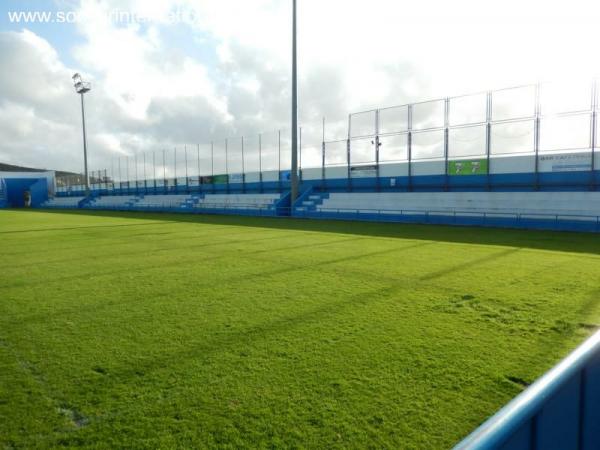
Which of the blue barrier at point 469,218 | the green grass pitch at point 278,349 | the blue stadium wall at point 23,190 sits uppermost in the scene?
the blue stadium wall at point 23,190

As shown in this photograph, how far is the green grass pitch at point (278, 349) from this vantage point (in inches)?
91.6

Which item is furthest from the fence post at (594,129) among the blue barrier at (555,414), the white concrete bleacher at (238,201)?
the blue barrier at (555,414)

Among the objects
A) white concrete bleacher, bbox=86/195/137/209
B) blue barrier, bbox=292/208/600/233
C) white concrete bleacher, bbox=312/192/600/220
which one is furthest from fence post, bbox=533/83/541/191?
white concrete bleacher, bbox=86/195/137/209

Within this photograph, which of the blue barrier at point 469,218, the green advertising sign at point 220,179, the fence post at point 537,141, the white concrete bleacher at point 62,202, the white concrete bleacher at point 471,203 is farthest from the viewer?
the white concrete bleacher at point 62,202

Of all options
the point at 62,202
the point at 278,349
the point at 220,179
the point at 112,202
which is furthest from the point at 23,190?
the point at 278,349

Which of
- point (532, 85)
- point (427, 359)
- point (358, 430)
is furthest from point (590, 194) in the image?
point (358, 430)

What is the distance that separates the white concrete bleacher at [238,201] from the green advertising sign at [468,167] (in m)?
11.1

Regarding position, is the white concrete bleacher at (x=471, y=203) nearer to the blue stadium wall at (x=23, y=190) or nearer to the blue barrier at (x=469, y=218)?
the blue barrier at (x=469, y=218)

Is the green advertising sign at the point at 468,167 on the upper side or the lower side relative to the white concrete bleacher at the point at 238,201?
A: upper

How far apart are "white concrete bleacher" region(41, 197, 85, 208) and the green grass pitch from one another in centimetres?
4828

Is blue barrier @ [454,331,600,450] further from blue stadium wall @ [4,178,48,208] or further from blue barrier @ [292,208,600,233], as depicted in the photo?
blue stadium wall @ [4,178,48,208]

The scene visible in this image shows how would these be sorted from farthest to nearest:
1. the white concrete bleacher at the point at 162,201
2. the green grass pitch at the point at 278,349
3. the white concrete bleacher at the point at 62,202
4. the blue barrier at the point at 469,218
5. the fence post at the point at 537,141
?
1. the white concrete bleacher at the point at 62,202
2. the white concrete bleacher at the point at 162,201
3. the fence post at the point at 537,141
4. the blue barrier at the point at 469,218
5. the green grass pitch at the point at 278,349

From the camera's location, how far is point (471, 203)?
19844mm

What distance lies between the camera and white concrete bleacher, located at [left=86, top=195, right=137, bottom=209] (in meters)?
41.2
